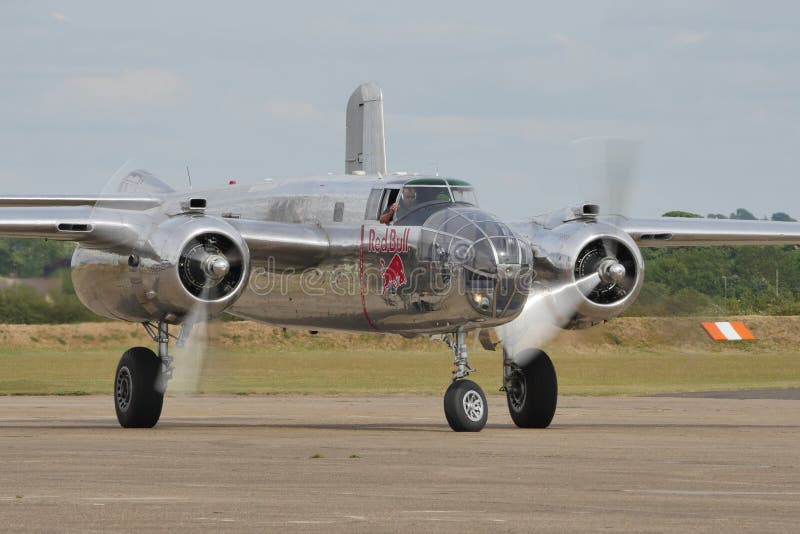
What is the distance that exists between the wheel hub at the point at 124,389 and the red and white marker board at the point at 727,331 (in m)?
37.7

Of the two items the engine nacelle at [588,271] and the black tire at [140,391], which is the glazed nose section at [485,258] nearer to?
the engine nacelle at [588,271]

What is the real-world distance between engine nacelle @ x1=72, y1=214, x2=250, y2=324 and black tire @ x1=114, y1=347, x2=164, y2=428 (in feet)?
3.88

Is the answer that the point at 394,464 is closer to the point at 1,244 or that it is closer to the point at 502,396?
the point at 502,396

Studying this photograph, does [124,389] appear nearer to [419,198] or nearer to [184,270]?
[184,270]

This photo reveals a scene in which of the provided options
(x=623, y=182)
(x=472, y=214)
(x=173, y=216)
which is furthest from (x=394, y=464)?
(x=623, y=182)

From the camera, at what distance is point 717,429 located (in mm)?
24891

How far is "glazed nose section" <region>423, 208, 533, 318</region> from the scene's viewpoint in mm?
22172

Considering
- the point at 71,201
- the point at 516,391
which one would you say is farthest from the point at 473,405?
the point at 71,201

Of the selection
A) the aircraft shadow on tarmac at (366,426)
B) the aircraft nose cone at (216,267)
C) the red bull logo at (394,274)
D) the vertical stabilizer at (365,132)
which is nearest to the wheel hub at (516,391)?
the aircraft shadow on tarmac at (366,426)

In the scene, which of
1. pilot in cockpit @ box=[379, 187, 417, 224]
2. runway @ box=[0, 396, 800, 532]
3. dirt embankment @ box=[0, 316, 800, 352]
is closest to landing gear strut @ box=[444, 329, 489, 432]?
runway @ box=[0, 396, 800, 532]

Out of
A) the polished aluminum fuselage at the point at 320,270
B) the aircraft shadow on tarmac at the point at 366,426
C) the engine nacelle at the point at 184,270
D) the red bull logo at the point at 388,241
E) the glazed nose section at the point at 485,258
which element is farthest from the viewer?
the aircraft shadow on tarmac at the point at 366,426

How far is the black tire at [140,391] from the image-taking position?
24438 mm

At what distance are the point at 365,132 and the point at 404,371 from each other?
1940 centimetres

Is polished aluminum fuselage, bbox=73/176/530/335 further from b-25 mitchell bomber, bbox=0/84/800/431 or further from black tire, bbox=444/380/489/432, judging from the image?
black tire, bbox=444/380/489/432
